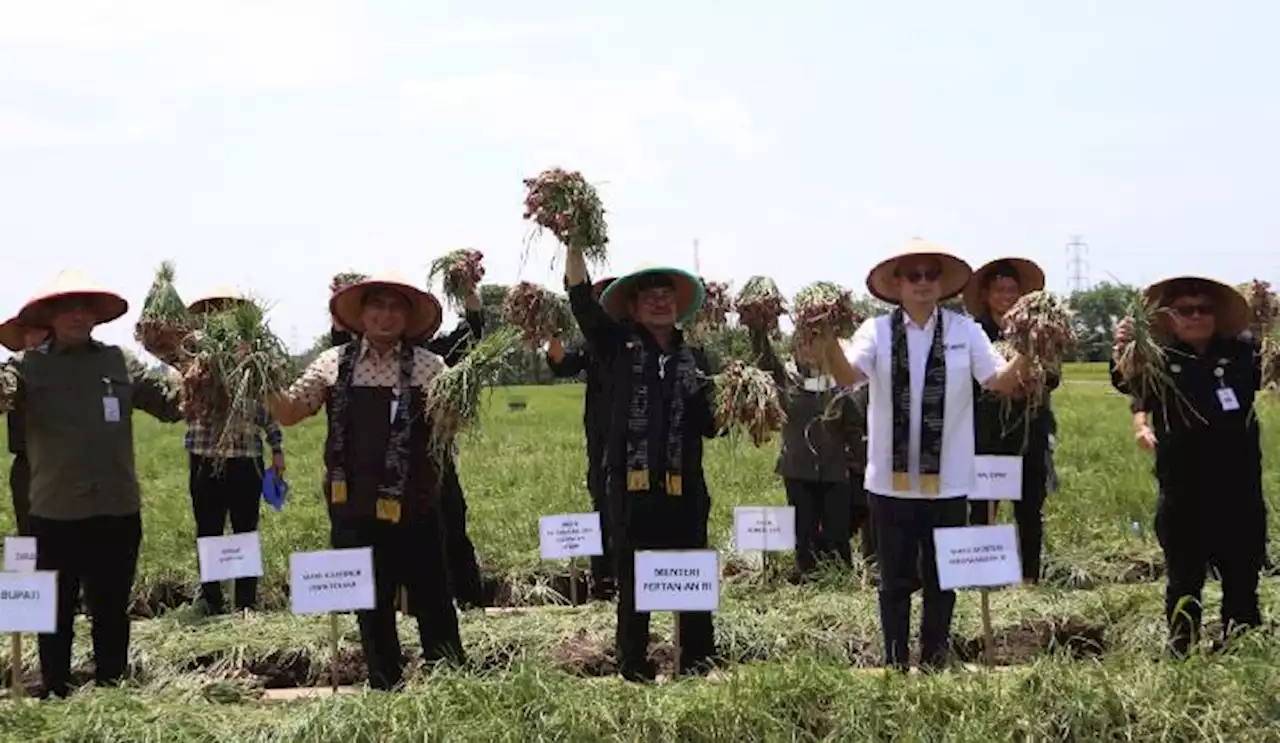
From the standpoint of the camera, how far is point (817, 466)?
20.9ft

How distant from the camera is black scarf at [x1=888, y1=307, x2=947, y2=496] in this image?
3.86 metres

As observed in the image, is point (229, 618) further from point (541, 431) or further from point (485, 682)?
point (541, 431)

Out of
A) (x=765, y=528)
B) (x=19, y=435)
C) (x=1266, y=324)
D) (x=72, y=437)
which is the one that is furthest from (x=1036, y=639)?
(x=19, y=435)

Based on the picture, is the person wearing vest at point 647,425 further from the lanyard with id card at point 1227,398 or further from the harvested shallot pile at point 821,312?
the lanyard with id card at point 1227,398

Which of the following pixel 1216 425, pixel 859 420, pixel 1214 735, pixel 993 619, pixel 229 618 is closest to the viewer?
pixel 1214 735

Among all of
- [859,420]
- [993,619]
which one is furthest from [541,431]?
[993,619]

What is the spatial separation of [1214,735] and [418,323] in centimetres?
278

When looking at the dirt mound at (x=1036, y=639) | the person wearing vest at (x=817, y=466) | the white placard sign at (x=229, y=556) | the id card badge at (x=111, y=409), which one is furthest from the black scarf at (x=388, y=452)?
the person wearing vest at (x=817, y=466)

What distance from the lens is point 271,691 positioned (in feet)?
14.7

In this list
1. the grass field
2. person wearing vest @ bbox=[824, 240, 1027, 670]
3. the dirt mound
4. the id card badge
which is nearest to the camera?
the grass field

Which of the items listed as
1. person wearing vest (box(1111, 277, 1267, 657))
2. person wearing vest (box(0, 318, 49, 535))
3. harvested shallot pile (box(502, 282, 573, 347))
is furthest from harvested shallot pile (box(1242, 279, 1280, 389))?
person wearing vest (box(0, 318, 49, 535))

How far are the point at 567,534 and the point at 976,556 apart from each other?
7.38 ft

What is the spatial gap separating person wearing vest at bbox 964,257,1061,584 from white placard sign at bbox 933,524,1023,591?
106cm

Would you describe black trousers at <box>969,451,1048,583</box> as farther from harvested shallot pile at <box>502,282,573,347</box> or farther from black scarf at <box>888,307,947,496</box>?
harvested shallot pile at <box>502,282,573,347</box>
